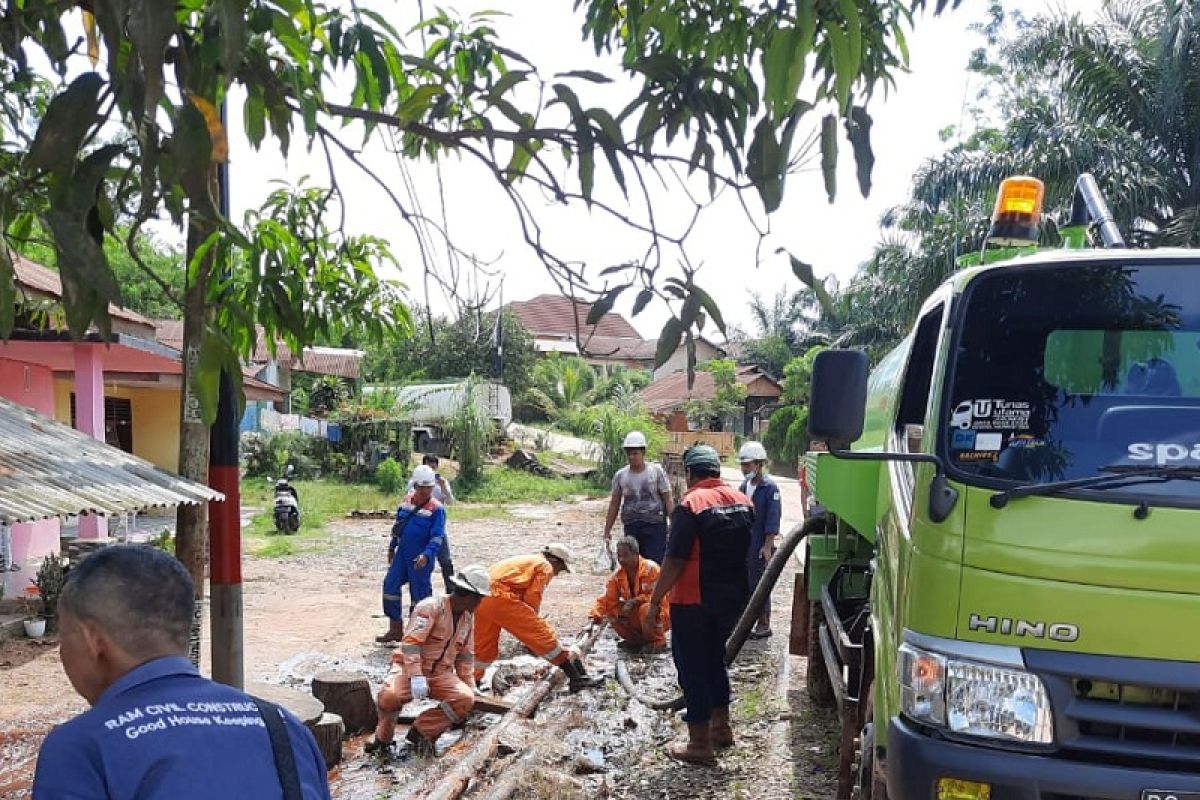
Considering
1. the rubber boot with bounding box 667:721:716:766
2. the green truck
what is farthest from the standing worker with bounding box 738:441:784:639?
the green truck

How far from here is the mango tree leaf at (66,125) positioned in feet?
5.43

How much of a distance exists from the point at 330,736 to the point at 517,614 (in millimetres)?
1658

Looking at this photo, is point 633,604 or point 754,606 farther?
point 633,604

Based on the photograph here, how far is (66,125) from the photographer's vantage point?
166cm

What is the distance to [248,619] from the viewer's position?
32.5ft

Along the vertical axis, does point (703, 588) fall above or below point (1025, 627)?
below

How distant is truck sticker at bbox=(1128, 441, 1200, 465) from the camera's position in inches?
114

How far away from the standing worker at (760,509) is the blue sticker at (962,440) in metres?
5.07

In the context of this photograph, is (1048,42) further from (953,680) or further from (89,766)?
(89,766)

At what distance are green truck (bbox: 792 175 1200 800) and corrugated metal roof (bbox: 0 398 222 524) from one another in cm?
279

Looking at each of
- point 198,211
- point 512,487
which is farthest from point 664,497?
point 512,487

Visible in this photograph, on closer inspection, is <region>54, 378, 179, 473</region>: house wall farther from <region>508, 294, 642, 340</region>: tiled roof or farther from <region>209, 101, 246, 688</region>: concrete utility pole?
<region>508, 294, 642, 340</region>: tiled roof

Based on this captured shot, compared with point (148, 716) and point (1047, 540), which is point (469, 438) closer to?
point (1047, 540)

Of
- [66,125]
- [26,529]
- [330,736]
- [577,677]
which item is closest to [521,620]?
[577,677]
